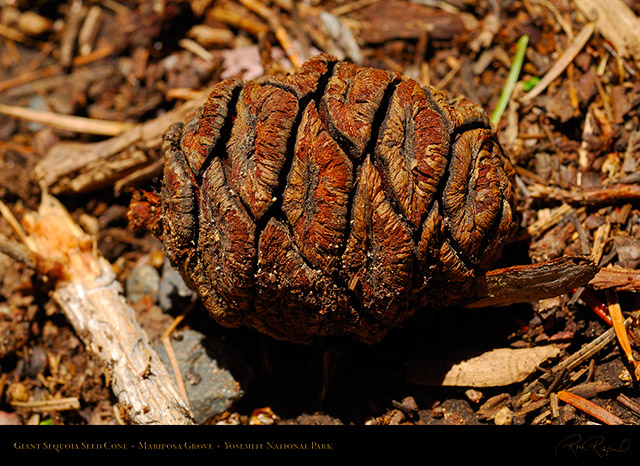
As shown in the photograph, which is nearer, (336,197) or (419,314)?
(336,197)

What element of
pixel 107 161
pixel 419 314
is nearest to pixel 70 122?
pixel 107 161

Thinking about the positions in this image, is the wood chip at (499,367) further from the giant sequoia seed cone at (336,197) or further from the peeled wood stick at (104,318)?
the peeled wood stick at (104,318)

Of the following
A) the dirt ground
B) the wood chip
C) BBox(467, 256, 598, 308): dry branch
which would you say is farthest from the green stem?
the wood chip

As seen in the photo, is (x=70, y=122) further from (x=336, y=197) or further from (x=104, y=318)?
(x=336, y=197)

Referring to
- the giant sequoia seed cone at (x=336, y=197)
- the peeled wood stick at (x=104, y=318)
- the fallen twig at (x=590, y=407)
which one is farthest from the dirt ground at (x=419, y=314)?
the giant sequoia seed cone at (x=336, y=197)

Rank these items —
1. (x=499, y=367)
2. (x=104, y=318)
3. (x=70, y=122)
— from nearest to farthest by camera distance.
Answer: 1. (x=499, y=367)
2. (x=104, y=318)
3. (x=70, y=122)
